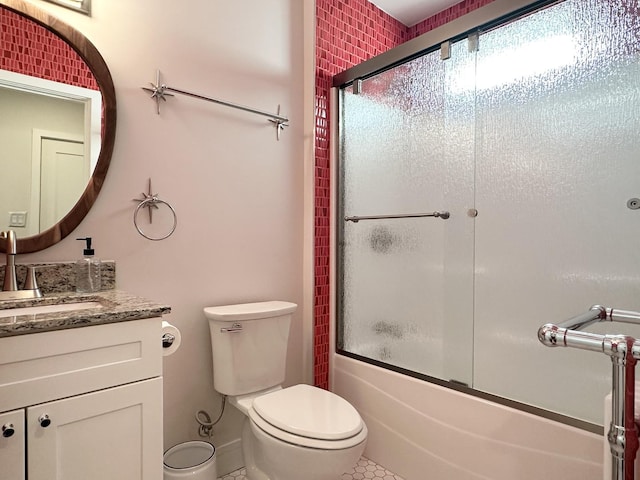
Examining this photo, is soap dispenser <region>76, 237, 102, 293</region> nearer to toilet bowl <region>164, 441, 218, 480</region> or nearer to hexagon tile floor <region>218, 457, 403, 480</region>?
toilet bowl <region>164, 441, 218, 480</region>

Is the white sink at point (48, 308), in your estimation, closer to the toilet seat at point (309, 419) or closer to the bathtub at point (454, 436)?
the toilet seat at point (309, 419)

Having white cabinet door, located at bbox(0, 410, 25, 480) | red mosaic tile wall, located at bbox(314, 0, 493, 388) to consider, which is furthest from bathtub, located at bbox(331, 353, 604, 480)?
white cabinet door, located at bbox(0, 410, 25, 480)

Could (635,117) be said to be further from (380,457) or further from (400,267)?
(380,457)

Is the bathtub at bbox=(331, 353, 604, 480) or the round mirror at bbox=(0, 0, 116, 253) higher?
the round mirror at bbox=(0, 0, 116, 253)

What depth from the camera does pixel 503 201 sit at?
1703 mm

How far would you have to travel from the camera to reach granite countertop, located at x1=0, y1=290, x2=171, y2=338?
92cm

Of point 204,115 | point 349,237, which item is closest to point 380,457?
point 349,237

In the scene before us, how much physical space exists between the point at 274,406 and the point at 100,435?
0.63m

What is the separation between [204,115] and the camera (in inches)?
69.7

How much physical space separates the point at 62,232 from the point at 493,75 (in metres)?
1.81

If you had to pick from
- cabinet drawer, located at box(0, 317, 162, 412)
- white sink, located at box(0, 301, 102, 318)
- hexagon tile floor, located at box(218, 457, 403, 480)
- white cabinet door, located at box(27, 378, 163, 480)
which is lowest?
hexagon tile floor, located at box(218, 457, 403, 480)

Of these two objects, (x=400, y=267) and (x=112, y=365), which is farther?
(x=400, y=267)

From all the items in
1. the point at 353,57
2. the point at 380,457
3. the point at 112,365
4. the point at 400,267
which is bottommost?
the point at 380,457

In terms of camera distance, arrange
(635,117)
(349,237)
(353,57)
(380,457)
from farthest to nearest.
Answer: (353,57)
(349,237)
(380,457)
(635,117)
